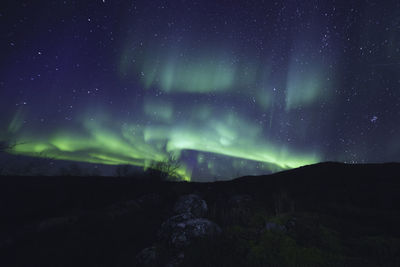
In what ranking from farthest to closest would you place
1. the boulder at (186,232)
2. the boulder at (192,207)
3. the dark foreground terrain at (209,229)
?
the boulder at (192,207), the boulder at (186,232), the dark foreground terrain at (209,229)

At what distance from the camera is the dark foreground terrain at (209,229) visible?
19.8 ft

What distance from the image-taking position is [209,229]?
8164 millimetres

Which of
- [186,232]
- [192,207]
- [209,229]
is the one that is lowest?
[192,207]

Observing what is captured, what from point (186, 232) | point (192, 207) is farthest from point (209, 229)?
point (192, 207)

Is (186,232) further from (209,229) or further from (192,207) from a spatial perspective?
(192,207)

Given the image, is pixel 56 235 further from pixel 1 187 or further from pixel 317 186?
pixel 317 186

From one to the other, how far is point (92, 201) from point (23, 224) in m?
6.44

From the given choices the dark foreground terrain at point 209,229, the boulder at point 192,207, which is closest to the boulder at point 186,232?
the dark foreground terrain at point 209,229

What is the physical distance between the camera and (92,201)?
52.7 ft

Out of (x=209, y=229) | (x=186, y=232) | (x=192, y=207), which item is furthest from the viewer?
(x=192, y=207)

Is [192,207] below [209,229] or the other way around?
below

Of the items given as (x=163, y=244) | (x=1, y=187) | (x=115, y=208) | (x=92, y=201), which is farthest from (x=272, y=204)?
(x=1, y=187)

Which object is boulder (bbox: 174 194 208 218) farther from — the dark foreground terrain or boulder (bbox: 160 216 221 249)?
boulder (bbox: 160 216 221 249)

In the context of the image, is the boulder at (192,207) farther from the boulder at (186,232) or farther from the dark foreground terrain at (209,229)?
the boulder at (186,232)
